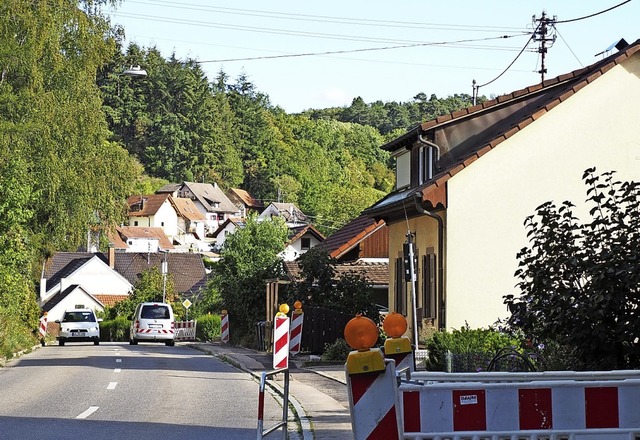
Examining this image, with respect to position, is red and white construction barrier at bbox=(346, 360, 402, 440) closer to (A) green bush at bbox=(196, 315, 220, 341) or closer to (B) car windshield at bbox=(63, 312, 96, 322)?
(B) car windshield at bbox=(63, 312, 96, 322)

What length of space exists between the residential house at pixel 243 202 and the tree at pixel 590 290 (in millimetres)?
169910

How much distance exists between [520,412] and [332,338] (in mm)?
25232

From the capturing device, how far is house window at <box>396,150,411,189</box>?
3058 centimetres

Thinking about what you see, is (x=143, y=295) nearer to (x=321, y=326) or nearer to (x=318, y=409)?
(x=321, y=326)

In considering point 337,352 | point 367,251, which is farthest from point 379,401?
point 367,251

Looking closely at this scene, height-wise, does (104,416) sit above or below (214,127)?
below

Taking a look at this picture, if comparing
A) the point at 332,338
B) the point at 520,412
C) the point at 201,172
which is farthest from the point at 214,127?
the point at 520,412

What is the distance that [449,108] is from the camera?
169m

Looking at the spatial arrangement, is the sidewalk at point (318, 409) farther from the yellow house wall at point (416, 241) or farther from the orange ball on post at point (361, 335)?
the orange ball on post at point (361, 335)

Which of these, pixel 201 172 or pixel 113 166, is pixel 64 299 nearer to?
pixel 113 166

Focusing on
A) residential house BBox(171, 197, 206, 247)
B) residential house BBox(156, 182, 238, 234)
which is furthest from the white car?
residential house BBox(156, 182, 238, 234)

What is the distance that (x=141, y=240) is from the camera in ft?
507

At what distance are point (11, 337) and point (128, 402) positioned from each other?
62.2 feet

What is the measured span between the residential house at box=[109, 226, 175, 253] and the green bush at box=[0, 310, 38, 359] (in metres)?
106
